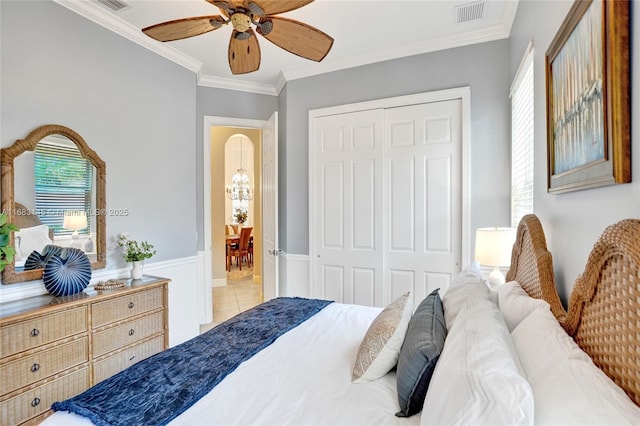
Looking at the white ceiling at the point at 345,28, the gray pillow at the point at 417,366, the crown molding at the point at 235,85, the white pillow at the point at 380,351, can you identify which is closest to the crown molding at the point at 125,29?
the white ceiling at the point at 345,28

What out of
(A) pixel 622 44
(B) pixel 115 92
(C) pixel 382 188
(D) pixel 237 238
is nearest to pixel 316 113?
(C) pixel 382 188

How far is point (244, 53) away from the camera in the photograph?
2.07 metres

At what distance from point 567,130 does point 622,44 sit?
0.45 metres

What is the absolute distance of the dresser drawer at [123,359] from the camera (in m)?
2.19

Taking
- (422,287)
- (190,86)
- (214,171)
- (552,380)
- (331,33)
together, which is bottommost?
(422,287)

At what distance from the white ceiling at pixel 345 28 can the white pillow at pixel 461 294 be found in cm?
208

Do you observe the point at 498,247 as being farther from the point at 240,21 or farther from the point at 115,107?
the point at 115,107

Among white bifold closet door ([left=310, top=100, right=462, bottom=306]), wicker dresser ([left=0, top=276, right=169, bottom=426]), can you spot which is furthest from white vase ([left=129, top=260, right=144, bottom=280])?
white bifold closet door ([left=310, top=100, right=462, bottom=306])

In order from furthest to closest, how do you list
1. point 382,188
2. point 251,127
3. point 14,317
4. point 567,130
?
point 251,127 < point 382,188 < point 14,317 < point 567,130

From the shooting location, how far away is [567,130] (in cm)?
123

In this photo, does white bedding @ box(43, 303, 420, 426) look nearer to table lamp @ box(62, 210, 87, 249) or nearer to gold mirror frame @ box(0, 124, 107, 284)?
gold mirror frame @ box(0, 124, 107, 284)

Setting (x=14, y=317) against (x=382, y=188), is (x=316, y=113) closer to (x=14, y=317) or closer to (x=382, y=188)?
(x=382, y=188)

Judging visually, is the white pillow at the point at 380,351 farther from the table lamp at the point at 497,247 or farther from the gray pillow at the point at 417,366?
the table lamp at the point at 497,247

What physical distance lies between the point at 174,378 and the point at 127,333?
4.56 feet
